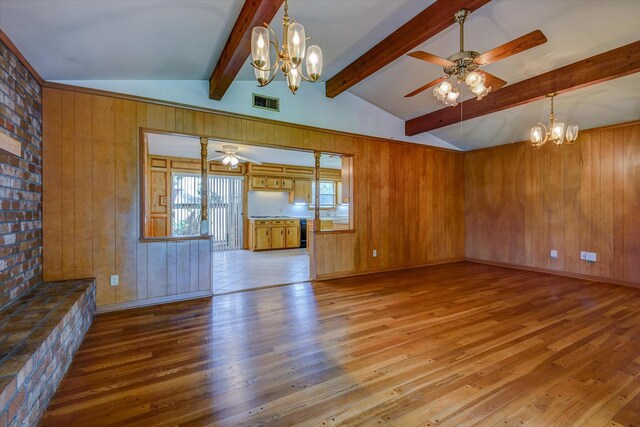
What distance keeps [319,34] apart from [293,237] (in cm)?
603

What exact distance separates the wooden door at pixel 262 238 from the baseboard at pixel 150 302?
13.1 feet

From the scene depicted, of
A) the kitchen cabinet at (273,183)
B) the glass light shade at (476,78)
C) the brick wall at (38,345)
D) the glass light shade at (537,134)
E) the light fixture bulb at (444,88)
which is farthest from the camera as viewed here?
the kitchen cabinet at (273,183)

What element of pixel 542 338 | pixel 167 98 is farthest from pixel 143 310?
pixel 542 338

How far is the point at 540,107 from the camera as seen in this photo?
4523 mm

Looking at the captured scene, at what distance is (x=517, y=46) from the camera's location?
2.24 meters

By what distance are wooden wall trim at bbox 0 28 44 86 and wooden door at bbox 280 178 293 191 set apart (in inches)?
234

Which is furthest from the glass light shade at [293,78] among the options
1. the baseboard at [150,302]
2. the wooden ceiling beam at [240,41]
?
the baseboard at [150,302]

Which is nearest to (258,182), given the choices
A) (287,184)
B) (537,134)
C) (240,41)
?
(287,184)

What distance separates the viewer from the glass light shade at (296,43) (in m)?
1.81

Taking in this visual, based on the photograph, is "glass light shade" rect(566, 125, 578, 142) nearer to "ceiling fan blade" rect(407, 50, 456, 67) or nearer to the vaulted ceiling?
the vaulted ceiling

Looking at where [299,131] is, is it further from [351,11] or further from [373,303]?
[373,303]

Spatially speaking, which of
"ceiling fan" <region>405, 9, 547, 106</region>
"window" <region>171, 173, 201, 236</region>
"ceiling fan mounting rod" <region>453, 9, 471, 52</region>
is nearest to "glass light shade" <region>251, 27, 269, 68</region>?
"ceiling fan" <region>405, 9, 547, 106</region>

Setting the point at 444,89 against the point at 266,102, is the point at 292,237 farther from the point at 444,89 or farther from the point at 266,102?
the point at 444,89

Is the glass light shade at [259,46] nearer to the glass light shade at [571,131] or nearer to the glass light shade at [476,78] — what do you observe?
the glass light shade at [476,78]
